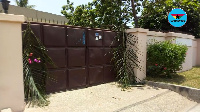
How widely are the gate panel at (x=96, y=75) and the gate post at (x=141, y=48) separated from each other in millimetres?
1334

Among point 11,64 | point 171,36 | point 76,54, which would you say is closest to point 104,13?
point 171,36

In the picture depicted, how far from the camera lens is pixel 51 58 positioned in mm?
4277

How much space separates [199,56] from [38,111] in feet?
37.6

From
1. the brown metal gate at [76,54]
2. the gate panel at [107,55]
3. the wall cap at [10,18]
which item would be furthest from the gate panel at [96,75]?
the wall cap at [10,18]

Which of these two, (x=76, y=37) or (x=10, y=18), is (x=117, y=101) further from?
(x=10, y=18)

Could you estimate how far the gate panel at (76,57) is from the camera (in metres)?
4.67

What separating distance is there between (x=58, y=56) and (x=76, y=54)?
22.7 inches

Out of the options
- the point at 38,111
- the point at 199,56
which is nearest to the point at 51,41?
the point at 38,111

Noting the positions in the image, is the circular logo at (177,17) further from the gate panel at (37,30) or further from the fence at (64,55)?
the gate panel at (37,30)

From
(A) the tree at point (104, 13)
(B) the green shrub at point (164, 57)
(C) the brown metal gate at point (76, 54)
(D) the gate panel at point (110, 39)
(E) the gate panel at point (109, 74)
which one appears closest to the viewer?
(C) the brown metal gate at point (76, 54)

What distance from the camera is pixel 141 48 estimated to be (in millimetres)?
6020

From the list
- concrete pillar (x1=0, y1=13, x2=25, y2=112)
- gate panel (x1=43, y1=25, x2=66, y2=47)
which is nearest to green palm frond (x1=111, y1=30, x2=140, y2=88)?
gate panel (x1=43, y1=25, x2=66, y2=47)

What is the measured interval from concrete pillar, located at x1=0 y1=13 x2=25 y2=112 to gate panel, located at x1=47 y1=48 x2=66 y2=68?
3.59ft

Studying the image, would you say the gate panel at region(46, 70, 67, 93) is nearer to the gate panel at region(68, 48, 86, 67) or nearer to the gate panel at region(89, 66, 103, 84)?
the gate panel at region(68, 48, 86, 67)
